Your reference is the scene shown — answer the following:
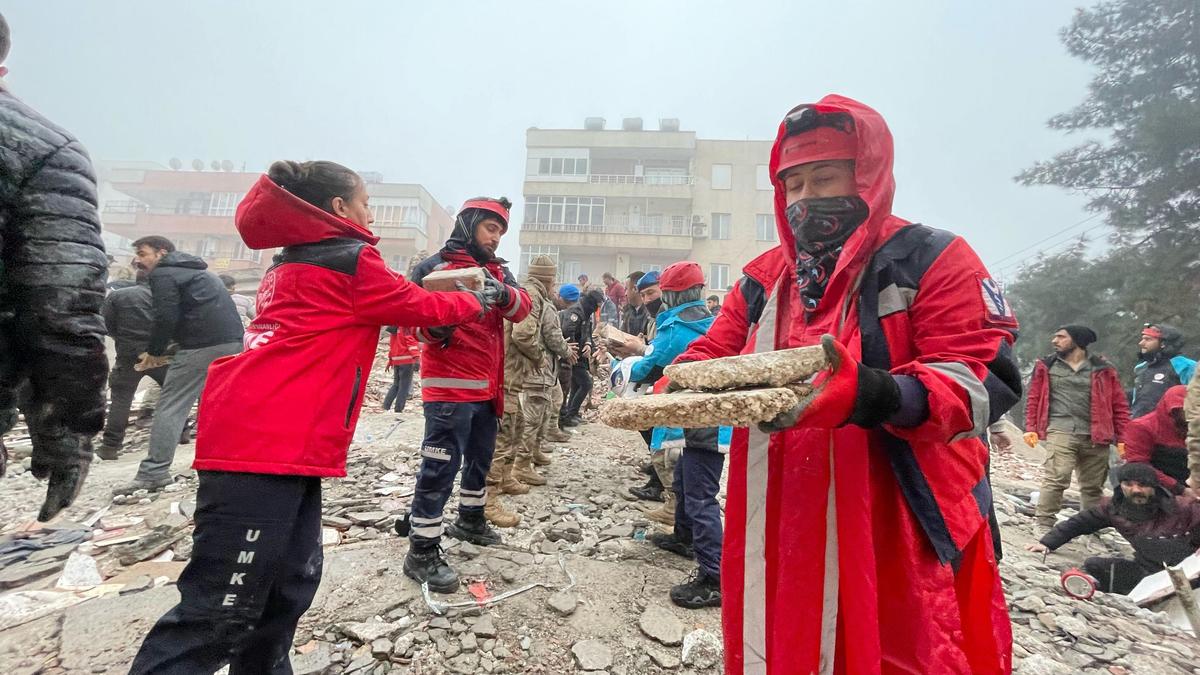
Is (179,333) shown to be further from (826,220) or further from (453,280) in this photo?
(826,220)

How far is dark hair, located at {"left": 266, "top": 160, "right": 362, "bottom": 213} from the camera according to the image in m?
2.04

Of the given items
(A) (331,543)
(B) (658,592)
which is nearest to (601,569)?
(B) (658,592)

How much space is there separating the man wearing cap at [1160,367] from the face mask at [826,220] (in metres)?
8.08

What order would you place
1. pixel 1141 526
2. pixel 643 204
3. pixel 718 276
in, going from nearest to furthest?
pixel 1141 526 < pixel 718 276 < pixel 643 204

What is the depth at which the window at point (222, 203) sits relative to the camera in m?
45.4

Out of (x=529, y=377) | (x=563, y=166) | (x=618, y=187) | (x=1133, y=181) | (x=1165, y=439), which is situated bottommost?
(x=1165, y=439)

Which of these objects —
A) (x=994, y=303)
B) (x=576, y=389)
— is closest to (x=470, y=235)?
(x=994, y=303)

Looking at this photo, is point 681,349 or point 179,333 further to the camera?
point 179,333

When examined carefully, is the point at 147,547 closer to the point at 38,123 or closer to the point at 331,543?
the point at 331,543

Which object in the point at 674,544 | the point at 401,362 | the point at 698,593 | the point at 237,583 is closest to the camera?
the point at 237,583

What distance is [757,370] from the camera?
1103 millimetres

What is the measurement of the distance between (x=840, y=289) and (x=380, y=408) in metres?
9.55

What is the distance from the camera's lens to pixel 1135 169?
46.9 ft

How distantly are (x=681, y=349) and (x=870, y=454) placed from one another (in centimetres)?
198
